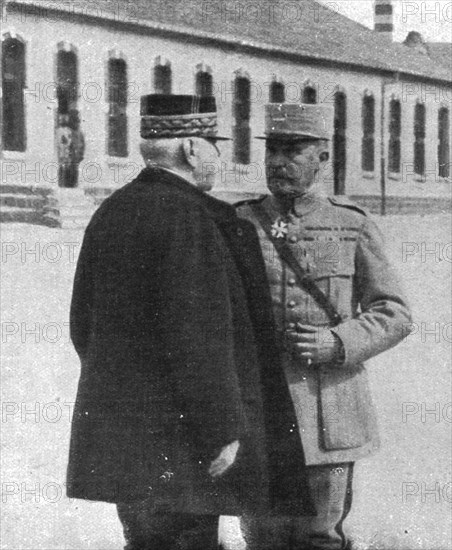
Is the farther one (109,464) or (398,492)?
(398,492)

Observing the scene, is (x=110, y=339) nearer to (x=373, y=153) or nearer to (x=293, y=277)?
(x=293, y=277)

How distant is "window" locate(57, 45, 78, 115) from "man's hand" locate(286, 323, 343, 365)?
9.72 feet

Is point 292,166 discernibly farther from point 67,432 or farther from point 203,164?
point 67,432

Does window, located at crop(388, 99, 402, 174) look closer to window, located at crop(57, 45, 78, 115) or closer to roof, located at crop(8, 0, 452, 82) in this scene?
roof, located at crop(8, 0, 452, 82)

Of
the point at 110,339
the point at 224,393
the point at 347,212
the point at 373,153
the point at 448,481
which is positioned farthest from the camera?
the point at 373,153

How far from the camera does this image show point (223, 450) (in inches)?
139

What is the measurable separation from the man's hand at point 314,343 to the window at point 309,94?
3.57 metres

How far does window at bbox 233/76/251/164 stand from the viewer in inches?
289

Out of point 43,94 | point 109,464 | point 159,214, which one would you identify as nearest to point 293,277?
point 159,214

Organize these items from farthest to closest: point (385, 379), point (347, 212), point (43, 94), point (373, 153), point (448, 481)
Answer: point (373, 153)
point (43, 94)
point (385, 379)
point (448, 481)
point (347, 212)

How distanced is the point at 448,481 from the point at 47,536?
6.23ft

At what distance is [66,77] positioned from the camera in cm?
863

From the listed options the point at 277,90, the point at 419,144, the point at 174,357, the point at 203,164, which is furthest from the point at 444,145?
the point at 174,357

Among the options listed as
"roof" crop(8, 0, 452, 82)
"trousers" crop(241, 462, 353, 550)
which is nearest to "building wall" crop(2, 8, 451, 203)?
"roof" crop(8, 0, 452, 82)
